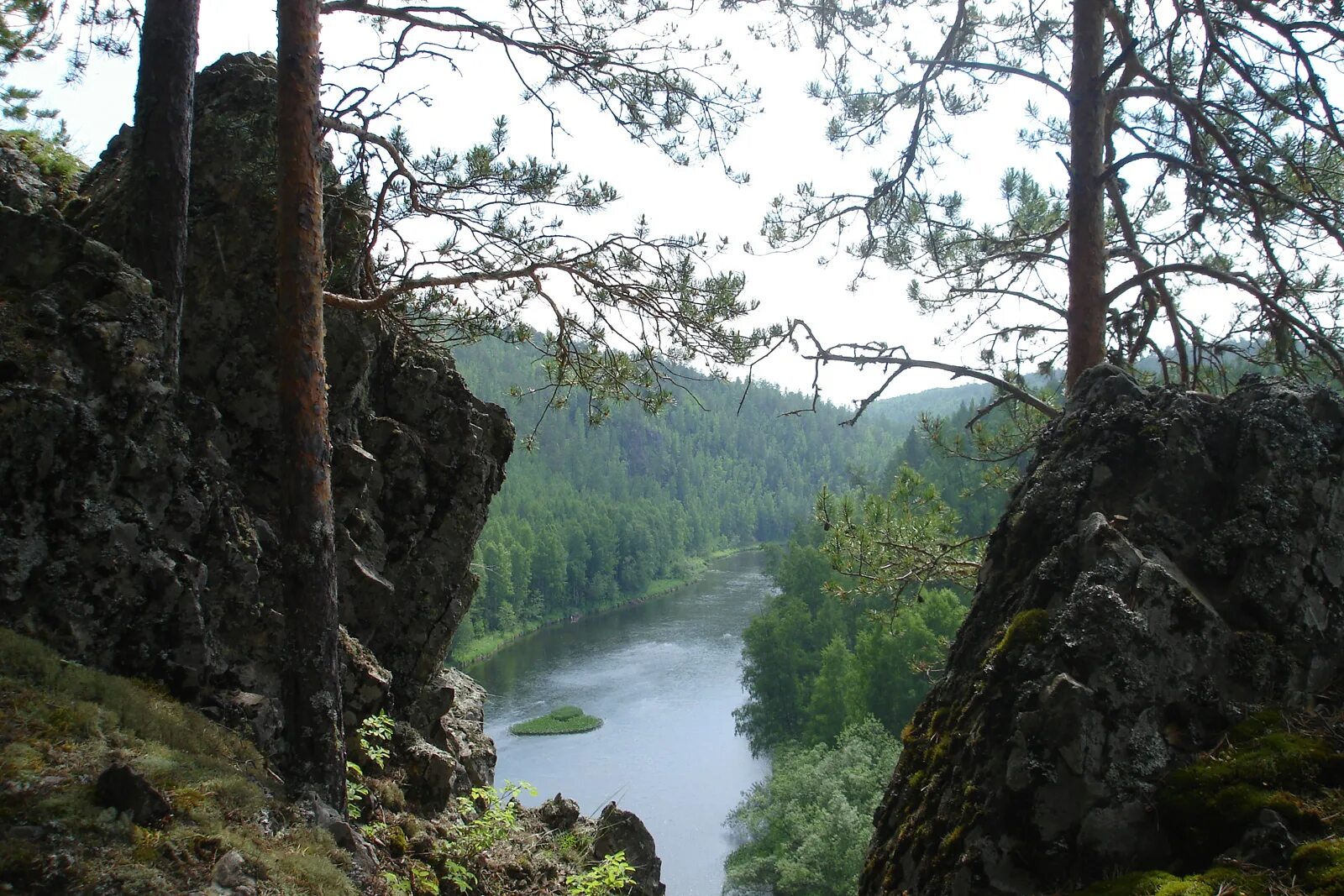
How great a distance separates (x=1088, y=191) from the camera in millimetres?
5867

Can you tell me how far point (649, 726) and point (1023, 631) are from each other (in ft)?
101

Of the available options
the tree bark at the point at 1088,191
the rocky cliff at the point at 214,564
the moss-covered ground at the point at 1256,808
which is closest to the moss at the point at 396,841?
the rocky cliff at the point at 214,564

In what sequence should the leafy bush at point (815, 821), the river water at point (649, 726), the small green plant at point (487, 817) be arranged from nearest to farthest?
the small green plant at point (487, 817)
the leafy bush at point (815, 821)
the river water at point (649, 726)

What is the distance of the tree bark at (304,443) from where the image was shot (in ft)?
13.7

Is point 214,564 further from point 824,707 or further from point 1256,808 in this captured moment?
point 824,707

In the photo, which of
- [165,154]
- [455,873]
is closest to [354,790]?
[455,873]

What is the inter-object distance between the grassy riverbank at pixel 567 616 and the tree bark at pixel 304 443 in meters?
42.4

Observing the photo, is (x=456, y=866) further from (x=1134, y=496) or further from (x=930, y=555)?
(x=930, y=555)

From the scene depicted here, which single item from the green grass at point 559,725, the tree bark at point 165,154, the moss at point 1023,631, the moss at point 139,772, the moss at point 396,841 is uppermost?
the tree bark at point 165,154

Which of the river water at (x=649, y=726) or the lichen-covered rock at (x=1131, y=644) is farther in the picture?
the river water at (x=649, y=726)

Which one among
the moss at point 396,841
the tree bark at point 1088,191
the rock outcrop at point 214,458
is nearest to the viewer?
the rock outcrop at point 214,458

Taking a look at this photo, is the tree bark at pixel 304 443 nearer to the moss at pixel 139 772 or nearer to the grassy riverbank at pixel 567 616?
the moss at pixel 139 772

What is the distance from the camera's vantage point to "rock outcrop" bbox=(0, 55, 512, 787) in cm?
364

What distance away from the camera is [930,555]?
737cm
